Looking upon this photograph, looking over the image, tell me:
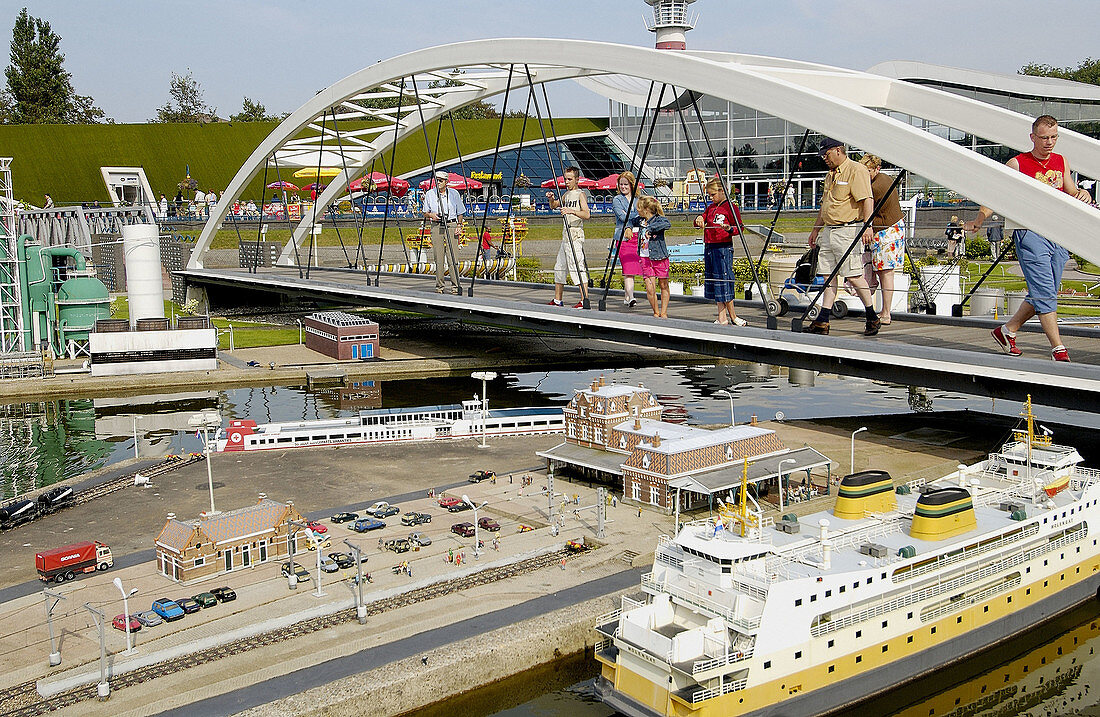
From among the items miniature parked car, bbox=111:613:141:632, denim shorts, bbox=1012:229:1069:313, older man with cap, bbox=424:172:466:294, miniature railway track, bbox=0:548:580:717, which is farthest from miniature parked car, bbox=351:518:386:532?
older man with cap, bbox=424:172:466:294

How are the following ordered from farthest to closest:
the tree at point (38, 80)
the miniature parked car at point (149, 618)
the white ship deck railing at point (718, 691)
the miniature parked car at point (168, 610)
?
the tree at point (38, 80) → the miniature parked car at point (168, 610) → the miniature parked car at point (149, 618) → the white ship deck railing at point (718, 691)

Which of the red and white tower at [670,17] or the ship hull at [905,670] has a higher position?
the red and white tower at [670,17]

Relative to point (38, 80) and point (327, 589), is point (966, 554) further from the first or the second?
point (38, 80)

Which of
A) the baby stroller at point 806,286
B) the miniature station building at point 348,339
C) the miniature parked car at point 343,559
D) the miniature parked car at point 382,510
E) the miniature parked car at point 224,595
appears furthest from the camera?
the miniature station building at point 348,339

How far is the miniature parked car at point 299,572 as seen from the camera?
19681 mm

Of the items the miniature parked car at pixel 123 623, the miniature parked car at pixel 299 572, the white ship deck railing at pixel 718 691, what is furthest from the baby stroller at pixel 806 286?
the miniature parked car at pixel 123 623

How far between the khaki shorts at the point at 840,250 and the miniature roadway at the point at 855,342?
5.36 feet

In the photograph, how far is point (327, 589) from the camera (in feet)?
63.1

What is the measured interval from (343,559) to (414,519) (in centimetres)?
260

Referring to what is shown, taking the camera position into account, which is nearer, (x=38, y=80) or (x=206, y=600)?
(x=206, y=600)

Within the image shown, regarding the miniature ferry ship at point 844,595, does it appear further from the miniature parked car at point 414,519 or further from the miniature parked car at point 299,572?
the miniature parked car at point 414,519

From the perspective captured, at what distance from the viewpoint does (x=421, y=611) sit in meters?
18.2

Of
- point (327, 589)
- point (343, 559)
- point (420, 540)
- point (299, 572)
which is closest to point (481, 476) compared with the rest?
point (420, 540)

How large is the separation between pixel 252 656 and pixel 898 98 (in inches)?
785
